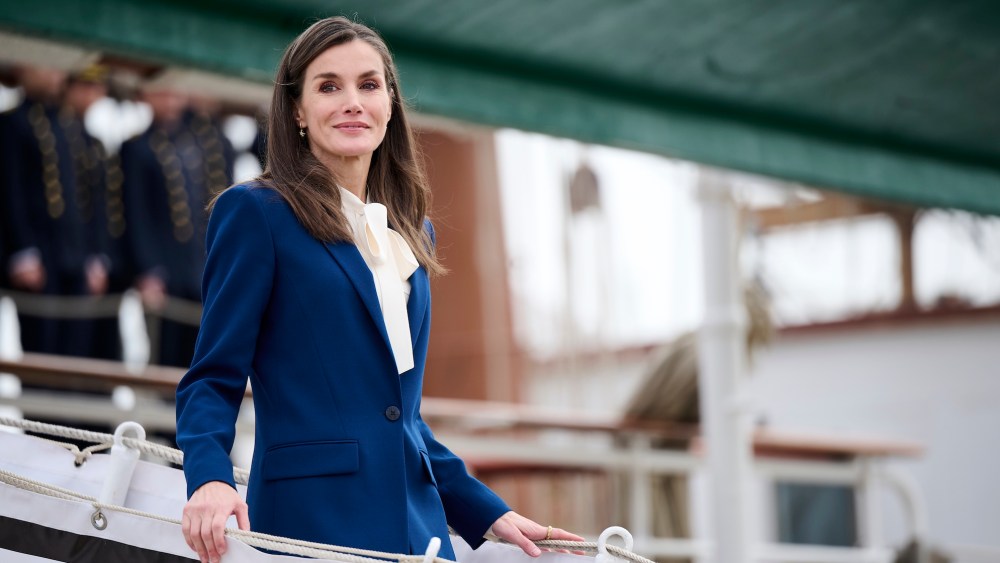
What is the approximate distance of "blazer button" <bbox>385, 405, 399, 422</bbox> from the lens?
5.18 ft

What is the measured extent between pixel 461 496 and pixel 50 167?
523cm

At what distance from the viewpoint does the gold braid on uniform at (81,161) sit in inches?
264

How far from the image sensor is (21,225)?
20.7 ft

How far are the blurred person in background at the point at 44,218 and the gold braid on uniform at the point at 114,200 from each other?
0.18 meters

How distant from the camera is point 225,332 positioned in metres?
1.53

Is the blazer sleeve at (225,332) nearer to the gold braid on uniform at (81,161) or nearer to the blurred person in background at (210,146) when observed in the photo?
the gold braid on uniform at (81,161)

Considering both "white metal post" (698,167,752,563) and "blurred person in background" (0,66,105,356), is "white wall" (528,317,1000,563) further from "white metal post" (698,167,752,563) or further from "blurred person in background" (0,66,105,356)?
"white metal post" (698,167,752,563)

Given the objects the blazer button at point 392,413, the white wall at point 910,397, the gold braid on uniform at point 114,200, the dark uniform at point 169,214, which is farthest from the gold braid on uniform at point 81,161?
the blazer button at point 392,413


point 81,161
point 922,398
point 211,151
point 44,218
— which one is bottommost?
point 922,398

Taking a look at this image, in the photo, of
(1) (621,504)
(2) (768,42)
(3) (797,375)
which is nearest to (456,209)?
(3) (797,375)

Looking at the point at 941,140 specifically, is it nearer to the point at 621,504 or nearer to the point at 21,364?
the point at 621,504

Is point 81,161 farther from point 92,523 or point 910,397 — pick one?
point 910,397

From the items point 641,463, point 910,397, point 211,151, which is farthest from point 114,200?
point 910,397

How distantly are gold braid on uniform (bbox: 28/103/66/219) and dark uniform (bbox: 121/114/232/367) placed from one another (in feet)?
1.48
